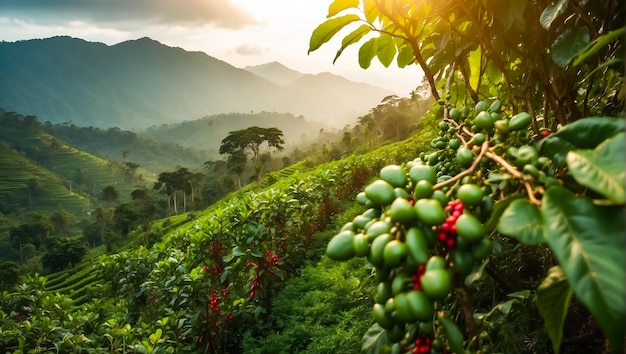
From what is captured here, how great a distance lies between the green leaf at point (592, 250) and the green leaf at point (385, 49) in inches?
46.3

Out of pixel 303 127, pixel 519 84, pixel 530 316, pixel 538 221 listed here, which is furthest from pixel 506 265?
pixel 303 127

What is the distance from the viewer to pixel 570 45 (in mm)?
959

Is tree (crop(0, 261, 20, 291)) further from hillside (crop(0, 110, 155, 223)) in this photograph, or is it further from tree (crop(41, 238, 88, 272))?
hillside (crop(0, 110, 155, 223))

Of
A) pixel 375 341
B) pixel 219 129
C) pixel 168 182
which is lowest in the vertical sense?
pixel 168 182

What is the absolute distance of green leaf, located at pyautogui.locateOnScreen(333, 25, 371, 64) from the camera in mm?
1307

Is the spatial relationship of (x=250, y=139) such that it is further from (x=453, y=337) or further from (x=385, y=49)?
(x=453, y=337)

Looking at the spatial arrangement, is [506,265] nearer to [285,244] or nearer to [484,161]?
[484,161]

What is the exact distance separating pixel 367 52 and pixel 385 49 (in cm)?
8

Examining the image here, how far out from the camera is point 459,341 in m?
0.65

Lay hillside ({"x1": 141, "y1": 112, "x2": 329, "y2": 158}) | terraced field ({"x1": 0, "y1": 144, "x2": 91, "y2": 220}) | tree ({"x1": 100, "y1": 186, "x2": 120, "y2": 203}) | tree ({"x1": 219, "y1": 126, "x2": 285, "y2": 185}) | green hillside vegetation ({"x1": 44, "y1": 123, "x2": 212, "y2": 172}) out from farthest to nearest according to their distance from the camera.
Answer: hillside ({"x1": 141, "y1": 112, "x2": 329, "y2": 158})
green hillside vegetation ({"x1": 44, "y1": 123, "x2": 212, "y2": 172})
terraced field ({"x1": 0, "y1": 144, "x2": 91, "y2": 220})
tree ({"x1": 100, "y1": 186, "x2": 120, "y2": 203})
tree ({"x1": 219, "y1": 126, "x2": 285, "y2": 185})

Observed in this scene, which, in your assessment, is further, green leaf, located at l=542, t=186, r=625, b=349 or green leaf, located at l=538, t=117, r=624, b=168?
green leaf, located at l=538, t=117, r=624, b=168

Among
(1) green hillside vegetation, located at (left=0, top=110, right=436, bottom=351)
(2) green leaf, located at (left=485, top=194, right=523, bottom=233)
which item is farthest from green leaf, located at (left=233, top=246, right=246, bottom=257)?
(2) green leaf, located at (left=485, top=194, right=523, bottom=233)

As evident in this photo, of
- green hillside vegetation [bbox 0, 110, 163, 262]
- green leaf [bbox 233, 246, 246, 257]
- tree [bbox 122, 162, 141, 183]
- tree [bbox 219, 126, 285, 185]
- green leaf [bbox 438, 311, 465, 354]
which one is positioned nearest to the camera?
green leaf [bbox 438, 311, 465, 354]

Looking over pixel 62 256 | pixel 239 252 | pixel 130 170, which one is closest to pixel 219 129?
pixel 130 170
